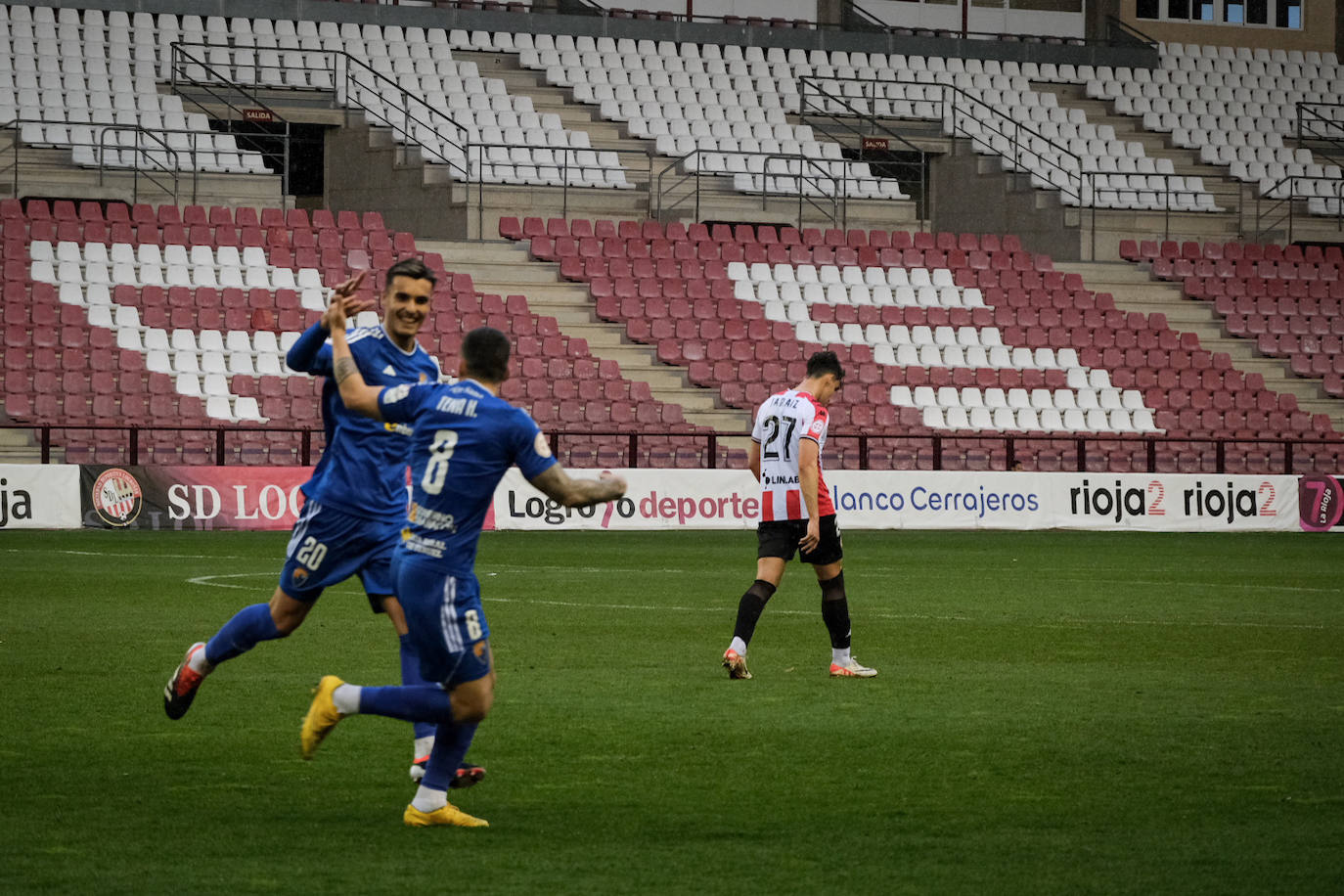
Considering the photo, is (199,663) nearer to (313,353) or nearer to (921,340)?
(313,353)

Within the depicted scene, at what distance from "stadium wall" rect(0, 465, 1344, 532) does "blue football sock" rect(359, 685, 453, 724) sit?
19019 mm

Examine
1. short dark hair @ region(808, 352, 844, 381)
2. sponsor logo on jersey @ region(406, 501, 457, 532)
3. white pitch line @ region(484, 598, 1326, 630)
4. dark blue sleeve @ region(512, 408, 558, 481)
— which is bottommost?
white pitch line @ region(484, 598, 1326, 630)

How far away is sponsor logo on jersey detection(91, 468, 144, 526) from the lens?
84.9ft

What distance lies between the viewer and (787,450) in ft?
37.8

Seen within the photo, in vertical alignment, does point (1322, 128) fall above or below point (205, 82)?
above

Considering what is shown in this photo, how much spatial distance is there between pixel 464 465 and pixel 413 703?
85 cm

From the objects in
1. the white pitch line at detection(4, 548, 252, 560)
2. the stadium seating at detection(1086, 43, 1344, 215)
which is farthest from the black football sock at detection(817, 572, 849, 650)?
the stadium seating at detection(1086, 43, 1344, 215)

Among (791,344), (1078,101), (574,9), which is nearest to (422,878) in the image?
(791,344)

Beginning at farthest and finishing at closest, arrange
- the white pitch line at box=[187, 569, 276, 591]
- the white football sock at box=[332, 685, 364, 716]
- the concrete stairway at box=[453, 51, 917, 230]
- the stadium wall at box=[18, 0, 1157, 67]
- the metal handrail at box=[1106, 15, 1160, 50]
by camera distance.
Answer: the metal handrail at box=[1106, 15, 1160, 50] → the stadium wall at box=[18, 0, 1157, 67] → the concrete stairway at box=[453, 51, 917, 230] → the white pitch line at box=[187, 569, 276, 591] → the white football sock at box=[332, 685, 364, 716]

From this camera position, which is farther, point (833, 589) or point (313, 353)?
point (833, 589)

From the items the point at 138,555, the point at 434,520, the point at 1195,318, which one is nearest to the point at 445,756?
the point at 434,520

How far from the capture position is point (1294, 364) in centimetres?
3825

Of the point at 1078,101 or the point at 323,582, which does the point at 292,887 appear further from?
the point at 1078,101

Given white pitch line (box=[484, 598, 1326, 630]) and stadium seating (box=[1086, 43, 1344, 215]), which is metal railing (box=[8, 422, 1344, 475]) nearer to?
stadium seating (box=[1086, 43, 1344, 215])
